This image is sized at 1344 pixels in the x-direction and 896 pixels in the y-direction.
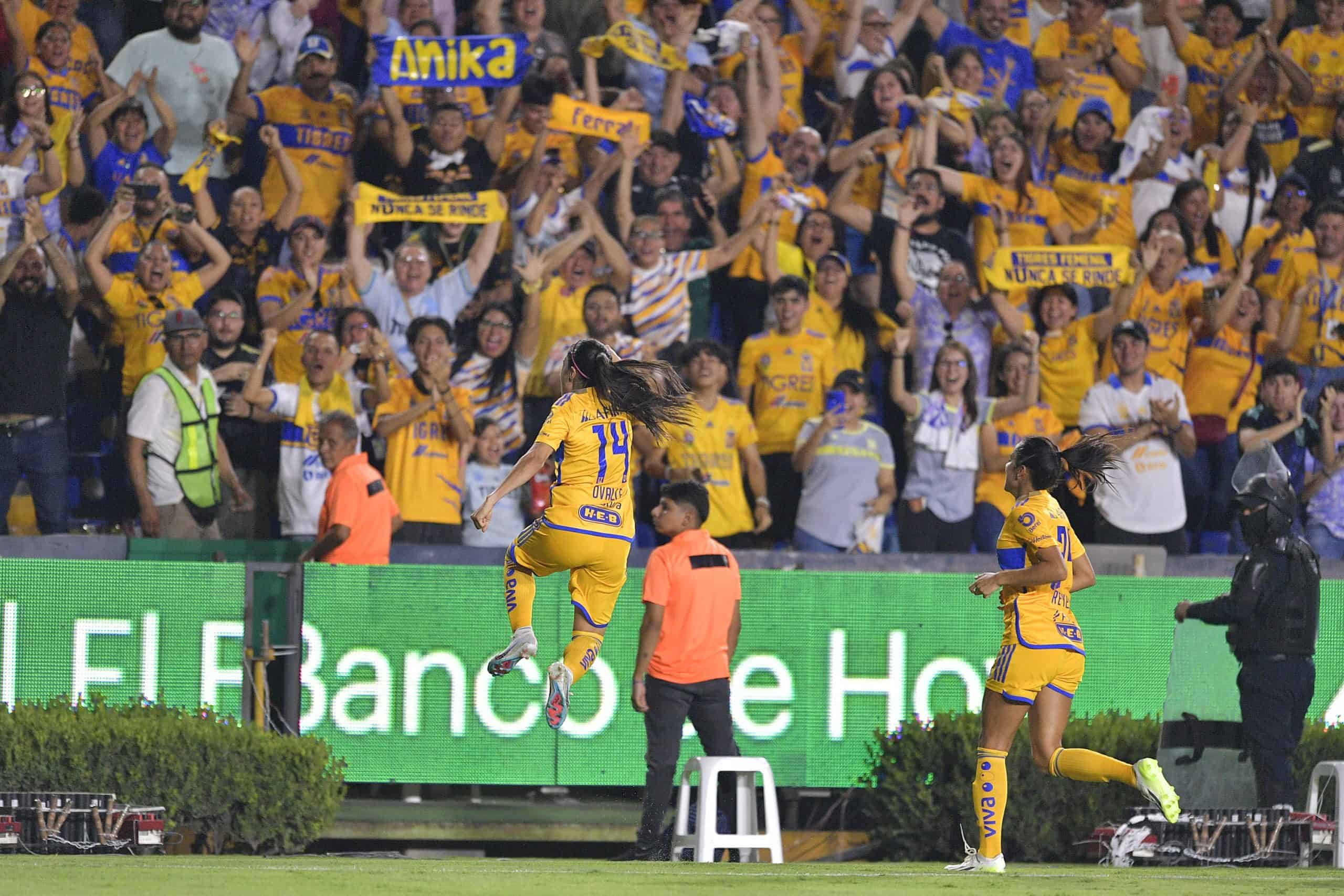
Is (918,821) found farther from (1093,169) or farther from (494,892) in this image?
(1093,169)

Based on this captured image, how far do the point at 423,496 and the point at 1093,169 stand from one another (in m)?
6.82

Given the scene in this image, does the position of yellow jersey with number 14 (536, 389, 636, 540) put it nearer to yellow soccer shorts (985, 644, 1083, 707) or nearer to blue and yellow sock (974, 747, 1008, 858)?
yellow soccer shorts (985, 644, 1083, 707)

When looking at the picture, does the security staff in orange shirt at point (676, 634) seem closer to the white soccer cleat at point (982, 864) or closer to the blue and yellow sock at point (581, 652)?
the blue and yellow sock at point (581, 652)

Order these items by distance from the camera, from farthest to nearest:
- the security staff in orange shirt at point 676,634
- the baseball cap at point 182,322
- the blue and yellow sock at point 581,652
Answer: the baseball cap at point 182,322 < the security staff in orange shirt at point 676,634 < the blue and yellow sock at point 581,652

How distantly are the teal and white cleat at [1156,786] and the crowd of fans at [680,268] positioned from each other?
472 cm

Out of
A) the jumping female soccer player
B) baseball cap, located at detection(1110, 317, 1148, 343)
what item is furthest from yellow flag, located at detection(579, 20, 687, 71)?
the jumping female soccer player

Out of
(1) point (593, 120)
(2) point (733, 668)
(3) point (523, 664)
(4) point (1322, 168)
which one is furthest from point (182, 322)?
(4) point (1322, 168)

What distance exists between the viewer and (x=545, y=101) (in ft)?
48.6

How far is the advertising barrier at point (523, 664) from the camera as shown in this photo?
11.1 meters

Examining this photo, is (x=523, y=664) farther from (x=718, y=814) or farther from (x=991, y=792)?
(x=991, y=792)

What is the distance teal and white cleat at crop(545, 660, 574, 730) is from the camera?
8.81 metres

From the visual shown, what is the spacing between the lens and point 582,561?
29.2 ft

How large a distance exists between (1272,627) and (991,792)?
103 inches

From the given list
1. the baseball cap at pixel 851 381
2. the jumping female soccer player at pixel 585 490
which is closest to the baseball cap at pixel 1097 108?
the baseball cap at pixel 851 381
